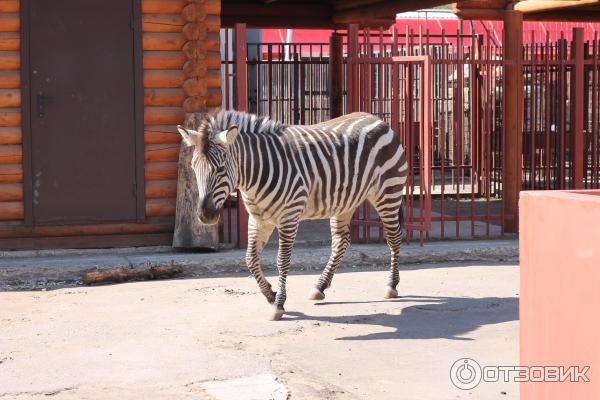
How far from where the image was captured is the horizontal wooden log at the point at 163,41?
1066cm

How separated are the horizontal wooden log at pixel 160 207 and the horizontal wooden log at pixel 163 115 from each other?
828mm

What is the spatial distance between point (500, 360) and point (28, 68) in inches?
235

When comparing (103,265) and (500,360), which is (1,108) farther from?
(500,360)

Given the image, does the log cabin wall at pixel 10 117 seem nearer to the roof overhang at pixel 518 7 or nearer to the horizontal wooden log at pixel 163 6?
the horizontal wooden log at pixel 163 6

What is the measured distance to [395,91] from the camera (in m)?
11.1

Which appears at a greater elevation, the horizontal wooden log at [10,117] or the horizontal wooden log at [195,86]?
the horizontal wooden log at [195,86]

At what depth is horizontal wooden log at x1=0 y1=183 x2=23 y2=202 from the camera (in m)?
10.4

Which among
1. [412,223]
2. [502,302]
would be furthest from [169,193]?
[502,302]

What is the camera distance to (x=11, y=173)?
10.4 meters

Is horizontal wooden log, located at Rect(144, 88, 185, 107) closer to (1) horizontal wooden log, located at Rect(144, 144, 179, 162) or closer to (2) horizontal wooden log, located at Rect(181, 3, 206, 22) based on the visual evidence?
(1) horizontal wooden log, located at Rect(144, 144, 179, 162)

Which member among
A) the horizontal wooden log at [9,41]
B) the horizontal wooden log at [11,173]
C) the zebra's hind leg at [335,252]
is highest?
the horizontal wooden log at [9,41]

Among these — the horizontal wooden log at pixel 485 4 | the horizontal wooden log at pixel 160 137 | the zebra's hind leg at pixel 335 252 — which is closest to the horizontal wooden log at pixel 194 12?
the horizontal wooden log at pixel 160 137

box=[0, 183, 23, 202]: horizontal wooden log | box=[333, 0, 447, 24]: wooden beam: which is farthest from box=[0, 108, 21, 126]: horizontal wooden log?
box=[333, 0, 447, 24]: wooden beam

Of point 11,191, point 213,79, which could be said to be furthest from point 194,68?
point 11,191
